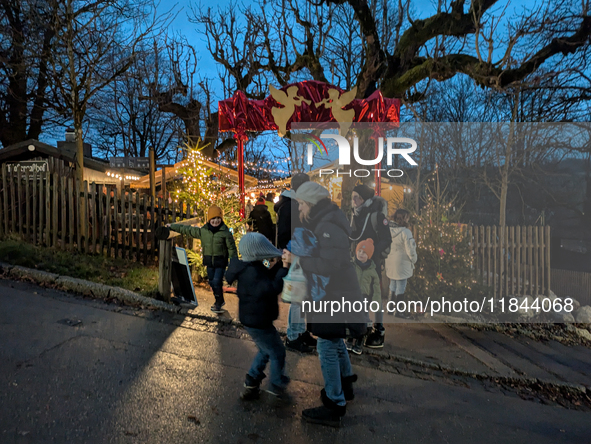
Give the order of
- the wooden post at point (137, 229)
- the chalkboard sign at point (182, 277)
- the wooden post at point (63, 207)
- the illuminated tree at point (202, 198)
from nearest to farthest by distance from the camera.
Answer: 1. the chalkboard sign at point (182, 277)
2. the illuminated tree at point (202, 198)
3. the wooden post at point (137, 229)
4. the wooden post at point (63, 207)

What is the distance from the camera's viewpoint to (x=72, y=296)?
5.71m

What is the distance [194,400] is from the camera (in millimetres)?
3135

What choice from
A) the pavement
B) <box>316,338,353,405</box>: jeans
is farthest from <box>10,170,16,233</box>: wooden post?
<box>316,338,353,405</box>: jeans

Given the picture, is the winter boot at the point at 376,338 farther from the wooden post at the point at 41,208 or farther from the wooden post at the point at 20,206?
→ the wooden post at the point at 20,206

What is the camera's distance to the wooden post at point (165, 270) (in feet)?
18.0

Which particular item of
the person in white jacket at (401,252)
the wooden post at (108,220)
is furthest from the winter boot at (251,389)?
the wooden post at (108,220)

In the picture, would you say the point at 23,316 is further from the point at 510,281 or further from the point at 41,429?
the point at 510,281

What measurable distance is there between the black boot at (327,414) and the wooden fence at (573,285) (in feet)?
24.2

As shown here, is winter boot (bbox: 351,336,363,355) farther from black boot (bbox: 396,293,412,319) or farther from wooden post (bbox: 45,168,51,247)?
wooden post (bbox: 45,168,51,247)

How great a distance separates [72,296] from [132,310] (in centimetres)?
115

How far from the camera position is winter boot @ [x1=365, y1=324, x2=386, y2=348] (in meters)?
4.48

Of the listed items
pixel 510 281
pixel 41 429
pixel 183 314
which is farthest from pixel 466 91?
pixel 41 429

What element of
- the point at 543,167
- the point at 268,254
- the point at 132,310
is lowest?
the point at 132,310

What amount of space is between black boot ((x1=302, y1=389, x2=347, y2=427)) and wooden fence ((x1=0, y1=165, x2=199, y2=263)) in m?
5.73
